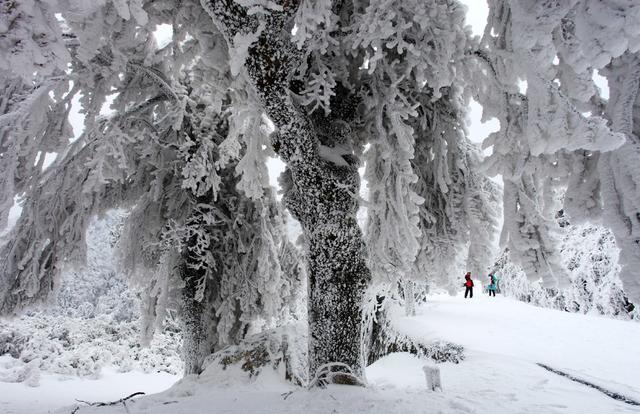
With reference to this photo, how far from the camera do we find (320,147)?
395 centimetres

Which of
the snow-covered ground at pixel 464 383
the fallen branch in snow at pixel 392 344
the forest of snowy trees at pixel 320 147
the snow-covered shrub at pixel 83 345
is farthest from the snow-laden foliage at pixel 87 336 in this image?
the fallen branch in snow at pixel 392 344

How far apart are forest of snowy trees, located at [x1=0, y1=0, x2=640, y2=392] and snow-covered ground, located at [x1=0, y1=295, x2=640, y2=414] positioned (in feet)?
1.96

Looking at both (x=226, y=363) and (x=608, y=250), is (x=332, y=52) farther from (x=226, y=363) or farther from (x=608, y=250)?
(x=608, y=250)

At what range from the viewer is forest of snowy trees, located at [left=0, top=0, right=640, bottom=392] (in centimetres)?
181

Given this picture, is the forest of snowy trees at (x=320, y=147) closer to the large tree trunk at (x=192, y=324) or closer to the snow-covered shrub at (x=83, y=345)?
the large tree trunk at (x=192, y=324)

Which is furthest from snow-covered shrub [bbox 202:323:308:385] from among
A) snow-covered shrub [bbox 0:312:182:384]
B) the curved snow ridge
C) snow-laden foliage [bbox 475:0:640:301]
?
snow-covered shrub [bbox 0:312:182:384]

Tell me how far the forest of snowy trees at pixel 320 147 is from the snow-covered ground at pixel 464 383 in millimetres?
598

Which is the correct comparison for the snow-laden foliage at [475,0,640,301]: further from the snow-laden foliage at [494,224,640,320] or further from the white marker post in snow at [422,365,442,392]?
the snow-laden foliage at [494,224,640,320]

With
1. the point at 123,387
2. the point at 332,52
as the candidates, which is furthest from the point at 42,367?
the point at 332,52

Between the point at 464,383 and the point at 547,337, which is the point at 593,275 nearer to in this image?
the point at 547,337

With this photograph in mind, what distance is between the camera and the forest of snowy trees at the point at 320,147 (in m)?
1.81

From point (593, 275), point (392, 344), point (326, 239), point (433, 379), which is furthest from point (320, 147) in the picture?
point (593, 275)

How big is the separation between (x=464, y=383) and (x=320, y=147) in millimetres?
5121

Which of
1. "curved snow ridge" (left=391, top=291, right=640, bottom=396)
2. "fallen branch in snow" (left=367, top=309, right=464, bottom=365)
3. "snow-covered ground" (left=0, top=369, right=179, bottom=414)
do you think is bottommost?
"snow-covered ground" (left=0, top=369, right=179, bottom=414)
